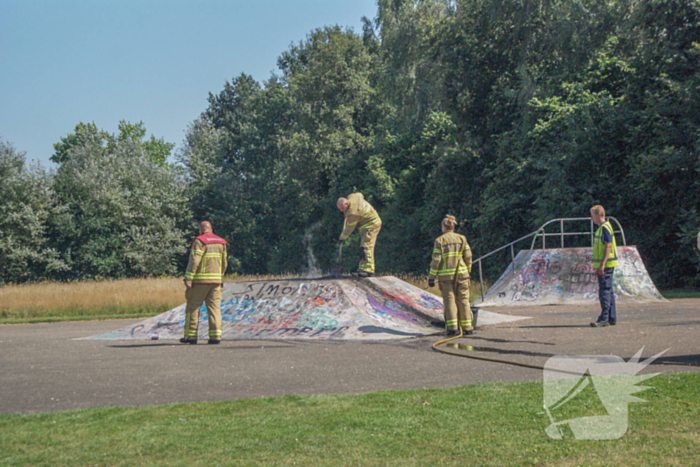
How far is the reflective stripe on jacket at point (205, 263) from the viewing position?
1074 centimetres

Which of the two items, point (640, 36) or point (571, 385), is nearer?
point (571, 385)

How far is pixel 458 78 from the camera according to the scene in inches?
1251

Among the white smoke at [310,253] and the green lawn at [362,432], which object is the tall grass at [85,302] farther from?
the white smoke at [310,253]

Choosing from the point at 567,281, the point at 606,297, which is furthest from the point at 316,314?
the point at 567,281

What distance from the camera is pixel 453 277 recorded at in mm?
10672

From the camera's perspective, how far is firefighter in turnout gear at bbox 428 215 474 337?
35.1 feet

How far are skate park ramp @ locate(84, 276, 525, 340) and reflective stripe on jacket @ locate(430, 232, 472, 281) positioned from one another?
1175mm

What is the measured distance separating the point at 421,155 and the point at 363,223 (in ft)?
83.0

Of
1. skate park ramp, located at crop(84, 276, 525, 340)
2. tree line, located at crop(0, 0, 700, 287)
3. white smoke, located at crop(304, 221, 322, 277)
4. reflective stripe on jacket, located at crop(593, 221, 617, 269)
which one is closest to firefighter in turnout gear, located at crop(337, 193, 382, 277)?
skate park ramp, located at crop(84, 276, 525, 340)

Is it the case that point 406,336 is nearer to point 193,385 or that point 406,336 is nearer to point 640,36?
point 193,385

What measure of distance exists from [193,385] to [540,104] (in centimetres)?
2292

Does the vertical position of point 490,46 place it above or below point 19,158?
above

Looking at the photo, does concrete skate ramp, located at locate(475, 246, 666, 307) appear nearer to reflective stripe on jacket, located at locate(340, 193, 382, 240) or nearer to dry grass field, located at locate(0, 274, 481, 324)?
dry grass field, located at locate(0, 274, 481, 324)

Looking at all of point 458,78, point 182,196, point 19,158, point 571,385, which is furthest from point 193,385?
point 182,196
